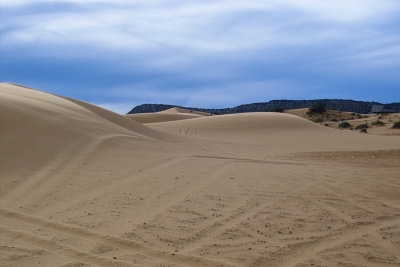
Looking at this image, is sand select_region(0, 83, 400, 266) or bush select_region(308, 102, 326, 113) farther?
bush select_region(308, 102, 326, 113)

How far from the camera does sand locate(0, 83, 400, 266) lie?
15.8 feet

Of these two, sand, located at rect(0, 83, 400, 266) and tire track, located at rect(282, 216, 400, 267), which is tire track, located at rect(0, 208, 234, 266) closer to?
sand, located at rect(0, 83, 400, 266)

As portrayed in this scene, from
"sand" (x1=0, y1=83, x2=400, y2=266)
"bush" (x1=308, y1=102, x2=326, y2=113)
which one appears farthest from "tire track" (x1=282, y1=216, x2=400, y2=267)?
"bush" (x1=308, y1=102, x2=326, y2=113)

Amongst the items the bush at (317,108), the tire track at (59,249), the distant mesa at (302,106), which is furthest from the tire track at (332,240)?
the distant mesa at (302,106)

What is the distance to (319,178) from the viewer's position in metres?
9.54

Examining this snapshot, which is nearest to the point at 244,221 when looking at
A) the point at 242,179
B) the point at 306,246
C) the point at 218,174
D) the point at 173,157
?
the point at 306,246

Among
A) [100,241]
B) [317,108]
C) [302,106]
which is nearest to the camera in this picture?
[100,241]

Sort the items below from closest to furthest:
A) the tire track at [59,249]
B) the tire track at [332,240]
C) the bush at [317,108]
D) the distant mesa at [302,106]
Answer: the tire track at [59,249], the tire track at [332,240], the bush at [317,108], the distant mesa at [302,106]

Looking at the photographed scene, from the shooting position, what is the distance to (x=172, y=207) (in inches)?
263

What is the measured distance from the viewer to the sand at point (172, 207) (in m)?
4.82

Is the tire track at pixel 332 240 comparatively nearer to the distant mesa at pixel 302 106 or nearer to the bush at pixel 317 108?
the bush at pixel 317 108

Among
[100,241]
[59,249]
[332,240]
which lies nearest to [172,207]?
[100,241]

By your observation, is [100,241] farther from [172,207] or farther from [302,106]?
[302,106]

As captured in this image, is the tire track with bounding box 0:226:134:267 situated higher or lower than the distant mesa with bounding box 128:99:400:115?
lower
